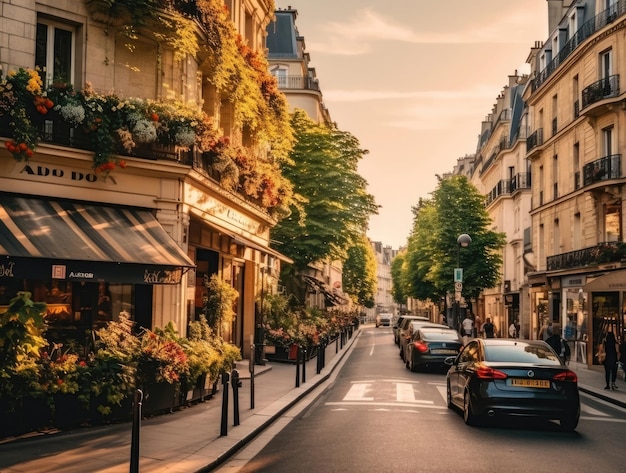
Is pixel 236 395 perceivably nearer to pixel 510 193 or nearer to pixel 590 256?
pixel 590 256

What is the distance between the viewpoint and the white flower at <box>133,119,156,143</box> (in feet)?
49.2

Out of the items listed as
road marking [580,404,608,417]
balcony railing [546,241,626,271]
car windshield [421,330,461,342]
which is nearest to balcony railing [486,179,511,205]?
balcony railing [546,241,626,271]

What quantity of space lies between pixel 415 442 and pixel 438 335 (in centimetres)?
1384

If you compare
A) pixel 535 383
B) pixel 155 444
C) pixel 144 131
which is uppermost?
pixel 144 131

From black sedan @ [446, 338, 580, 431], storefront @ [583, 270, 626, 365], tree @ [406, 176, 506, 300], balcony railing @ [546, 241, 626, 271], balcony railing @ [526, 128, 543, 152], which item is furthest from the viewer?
tree @ [406, 176, 506, 300]

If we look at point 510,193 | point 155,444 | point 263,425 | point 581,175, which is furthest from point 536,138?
point 155,444

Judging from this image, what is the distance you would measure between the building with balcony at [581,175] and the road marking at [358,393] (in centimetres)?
947

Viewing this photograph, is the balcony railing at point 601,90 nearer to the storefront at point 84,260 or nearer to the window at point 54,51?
the storefront at point 84,260

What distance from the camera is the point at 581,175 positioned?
33125mm

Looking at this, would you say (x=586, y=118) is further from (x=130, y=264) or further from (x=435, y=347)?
(x=130, y=264)

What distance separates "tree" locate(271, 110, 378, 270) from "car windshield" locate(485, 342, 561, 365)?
22.0 m

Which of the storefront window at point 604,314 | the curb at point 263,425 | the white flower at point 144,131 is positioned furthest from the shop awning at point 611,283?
the white flower at point 144,131

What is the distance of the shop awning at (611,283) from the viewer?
23352mm

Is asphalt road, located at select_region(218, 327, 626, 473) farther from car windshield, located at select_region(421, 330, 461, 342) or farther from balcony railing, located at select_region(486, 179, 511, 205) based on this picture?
balcony railing, located at select_region(486, 179, 511, 205)
